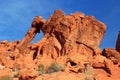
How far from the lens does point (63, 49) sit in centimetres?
4116

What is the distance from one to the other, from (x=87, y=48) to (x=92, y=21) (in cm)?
447

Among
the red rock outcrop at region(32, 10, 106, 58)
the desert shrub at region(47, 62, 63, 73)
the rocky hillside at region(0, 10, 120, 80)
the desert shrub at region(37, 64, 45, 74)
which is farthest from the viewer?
the red rock outcrop at region(32, 10, 106, 58)

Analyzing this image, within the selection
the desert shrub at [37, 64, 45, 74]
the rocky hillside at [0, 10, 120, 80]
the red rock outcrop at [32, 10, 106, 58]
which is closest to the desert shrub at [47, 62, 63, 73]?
the rocky hillside at [0, 10, 120, 80]

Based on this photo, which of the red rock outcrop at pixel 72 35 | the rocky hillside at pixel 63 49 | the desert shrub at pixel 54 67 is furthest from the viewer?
the red rock outcrop at pixel 72 35

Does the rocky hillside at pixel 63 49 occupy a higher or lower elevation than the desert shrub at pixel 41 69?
higher

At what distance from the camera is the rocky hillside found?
36.2 m

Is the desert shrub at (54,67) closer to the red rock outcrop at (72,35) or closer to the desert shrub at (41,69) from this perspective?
the desert shrub at (41,69)

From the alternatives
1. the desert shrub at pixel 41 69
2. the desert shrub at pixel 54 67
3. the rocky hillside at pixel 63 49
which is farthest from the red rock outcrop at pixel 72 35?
the desert shrub at pixel 54 67

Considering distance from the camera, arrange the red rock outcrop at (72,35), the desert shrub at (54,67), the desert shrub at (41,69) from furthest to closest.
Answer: the red rock outcrop at (72,35)
the desert shrub at (54,67)
the desert shrub at (41,69)

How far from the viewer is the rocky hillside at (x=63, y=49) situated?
1425 inches

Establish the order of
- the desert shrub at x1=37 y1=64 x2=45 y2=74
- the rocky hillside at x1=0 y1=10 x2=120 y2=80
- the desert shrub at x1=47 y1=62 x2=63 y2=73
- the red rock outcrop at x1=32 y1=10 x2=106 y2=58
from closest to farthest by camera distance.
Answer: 1. the desert shrub at x1=37 y1=64 x2=45 y2=74
2. the desert shrub at x1=47 y1=62 x2=63 y2=73
3. the rocky hillside at x1=0 y1=10 x2=120 y2=80
4. the red rock outcrop at x1=32 y1=10 x2=106 y2=58

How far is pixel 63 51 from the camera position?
4100 centimetres

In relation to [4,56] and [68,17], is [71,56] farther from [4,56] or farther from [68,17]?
[4,56]

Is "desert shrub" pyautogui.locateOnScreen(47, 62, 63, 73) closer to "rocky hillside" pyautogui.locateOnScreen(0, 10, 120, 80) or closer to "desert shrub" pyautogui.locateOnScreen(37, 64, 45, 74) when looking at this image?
"rocky hillside" pyautogui.locateOnScreen(0, 10, 120, 80)
